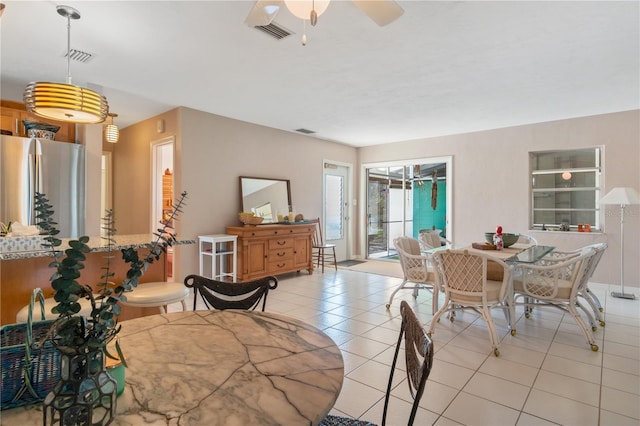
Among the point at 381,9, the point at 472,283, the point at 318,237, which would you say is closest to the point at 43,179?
the point at 381,9

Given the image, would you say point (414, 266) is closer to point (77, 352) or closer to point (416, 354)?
point (416, 354)

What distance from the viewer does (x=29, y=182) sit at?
3617 millimetres

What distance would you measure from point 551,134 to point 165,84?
5.72 m

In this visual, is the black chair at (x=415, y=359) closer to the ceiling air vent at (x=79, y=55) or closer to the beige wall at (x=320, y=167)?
the ceiling air vent at (x=79, y=55)

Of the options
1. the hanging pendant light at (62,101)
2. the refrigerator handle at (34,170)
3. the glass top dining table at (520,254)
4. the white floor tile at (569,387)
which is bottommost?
the white floor tile at (569,387)

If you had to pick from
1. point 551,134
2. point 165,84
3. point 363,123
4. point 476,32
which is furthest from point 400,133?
point 165,84

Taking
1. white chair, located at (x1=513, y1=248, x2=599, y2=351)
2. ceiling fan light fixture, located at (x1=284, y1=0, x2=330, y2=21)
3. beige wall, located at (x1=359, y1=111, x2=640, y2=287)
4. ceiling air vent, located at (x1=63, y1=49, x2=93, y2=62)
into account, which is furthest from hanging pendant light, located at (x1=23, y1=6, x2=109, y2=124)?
beige wall, located at (x1=359, y1=111, x2=640, y2=287)

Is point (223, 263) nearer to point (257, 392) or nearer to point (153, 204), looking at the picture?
point (153, 204)

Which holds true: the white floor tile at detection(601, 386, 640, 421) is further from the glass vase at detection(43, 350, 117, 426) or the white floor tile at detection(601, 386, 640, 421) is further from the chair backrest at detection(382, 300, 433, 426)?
the glass vase at detection(43, 350, 117, 426)

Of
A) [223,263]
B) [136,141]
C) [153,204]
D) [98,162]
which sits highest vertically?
[136,141]

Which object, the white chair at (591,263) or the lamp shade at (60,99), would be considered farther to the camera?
the white chair at (591,263)

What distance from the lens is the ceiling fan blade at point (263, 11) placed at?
6.14 ft

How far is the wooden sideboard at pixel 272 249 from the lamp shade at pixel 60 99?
9.75 feet

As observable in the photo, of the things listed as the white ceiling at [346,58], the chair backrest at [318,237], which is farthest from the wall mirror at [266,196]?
the white ceiling at [346,58]
